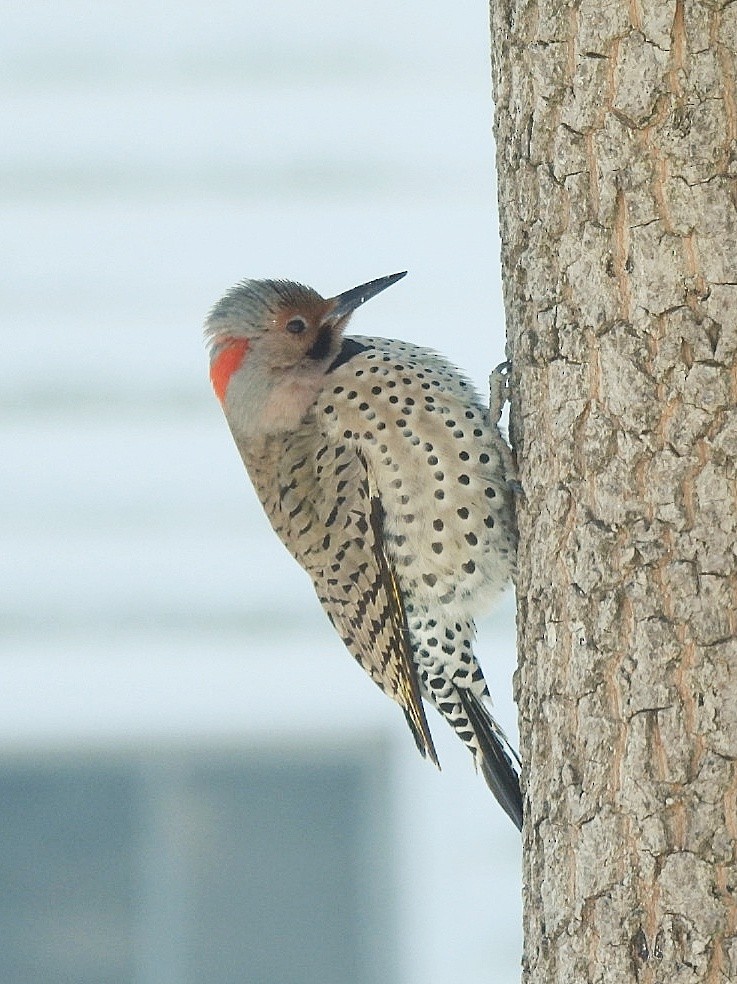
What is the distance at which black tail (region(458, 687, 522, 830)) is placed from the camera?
3.22 meters

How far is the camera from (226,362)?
3518 millimetres

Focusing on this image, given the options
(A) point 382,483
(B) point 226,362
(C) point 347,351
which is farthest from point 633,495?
(B) point 226,362

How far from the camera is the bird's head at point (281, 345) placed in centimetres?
340

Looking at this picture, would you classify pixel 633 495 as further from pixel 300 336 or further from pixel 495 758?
pixel 300 336

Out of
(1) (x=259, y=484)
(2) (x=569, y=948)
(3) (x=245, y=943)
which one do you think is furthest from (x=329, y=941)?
(2) (x=569, y=948)

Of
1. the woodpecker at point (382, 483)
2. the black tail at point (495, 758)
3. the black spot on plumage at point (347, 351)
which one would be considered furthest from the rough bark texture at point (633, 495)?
the black spot on plumage at point (347, 351)

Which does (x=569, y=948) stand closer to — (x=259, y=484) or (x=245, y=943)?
(x=259, y=484)

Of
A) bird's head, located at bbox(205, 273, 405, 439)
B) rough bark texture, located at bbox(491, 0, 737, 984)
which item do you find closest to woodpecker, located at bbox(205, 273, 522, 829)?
bird's head, located at bbox(205, 273, 405, 439)

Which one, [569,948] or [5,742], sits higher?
[569,948]

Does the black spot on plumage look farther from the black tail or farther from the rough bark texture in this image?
the rough bark texture

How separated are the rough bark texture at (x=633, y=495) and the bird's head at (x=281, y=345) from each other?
0.97m

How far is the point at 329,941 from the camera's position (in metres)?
5.64

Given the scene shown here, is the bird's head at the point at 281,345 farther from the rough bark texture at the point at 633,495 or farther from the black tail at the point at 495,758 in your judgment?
the rough bark texture at the point at 633,495

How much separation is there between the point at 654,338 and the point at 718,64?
0.40m
